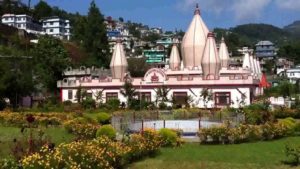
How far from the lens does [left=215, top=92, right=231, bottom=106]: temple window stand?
4634 cm

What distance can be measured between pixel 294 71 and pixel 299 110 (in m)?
87.3

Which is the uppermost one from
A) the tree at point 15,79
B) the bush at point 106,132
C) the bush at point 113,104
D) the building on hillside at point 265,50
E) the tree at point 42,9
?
the tree at point 42,9

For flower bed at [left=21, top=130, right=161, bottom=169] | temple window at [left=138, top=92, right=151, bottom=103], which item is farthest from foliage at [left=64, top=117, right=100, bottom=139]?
temple window at [left=138, top=92, right=151, bottom=103]

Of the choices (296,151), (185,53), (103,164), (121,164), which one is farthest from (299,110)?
(103,164)

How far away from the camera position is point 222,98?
46594mm

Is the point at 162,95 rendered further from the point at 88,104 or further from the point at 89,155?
the point at 89,155

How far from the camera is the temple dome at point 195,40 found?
51666mm

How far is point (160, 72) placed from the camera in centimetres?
4928

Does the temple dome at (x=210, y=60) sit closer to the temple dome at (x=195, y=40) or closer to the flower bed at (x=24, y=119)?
the temple dome at (x=195, y=40)

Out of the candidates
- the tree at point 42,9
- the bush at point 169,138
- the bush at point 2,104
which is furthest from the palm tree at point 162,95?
the tree at point 42,9

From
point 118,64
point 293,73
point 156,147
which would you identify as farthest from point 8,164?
point 293,73

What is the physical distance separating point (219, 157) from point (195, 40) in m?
35.4

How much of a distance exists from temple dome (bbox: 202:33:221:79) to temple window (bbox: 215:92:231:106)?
2.35 metres

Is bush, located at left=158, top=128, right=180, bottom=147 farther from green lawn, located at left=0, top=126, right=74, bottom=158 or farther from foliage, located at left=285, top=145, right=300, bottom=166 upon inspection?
foliage, located at left=285, top=145, right=300, bottom=166
